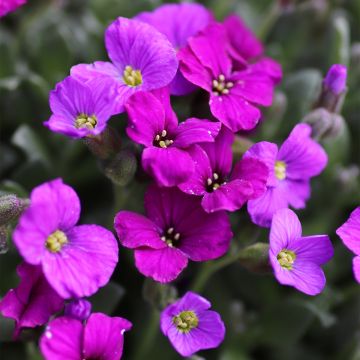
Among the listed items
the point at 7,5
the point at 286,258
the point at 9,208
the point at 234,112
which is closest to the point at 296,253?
the point at 286,258

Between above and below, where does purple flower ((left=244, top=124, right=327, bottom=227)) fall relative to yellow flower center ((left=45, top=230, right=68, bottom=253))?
below

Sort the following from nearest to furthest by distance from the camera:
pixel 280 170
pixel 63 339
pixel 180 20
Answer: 1. pixel 63 339
2. pixel 280 170
3. pixel 180 20

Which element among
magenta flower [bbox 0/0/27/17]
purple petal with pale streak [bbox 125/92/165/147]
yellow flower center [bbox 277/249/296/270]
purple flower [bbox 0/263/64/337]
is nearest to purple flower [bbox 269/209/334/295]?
yellow flower center [bbox 277/249/296/270]

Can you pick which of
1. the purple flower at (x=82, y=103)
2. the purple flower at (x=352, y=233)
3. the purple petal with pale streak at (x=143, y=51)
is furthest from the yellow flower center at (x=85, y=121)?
the purple flower at (x=352, y=233)

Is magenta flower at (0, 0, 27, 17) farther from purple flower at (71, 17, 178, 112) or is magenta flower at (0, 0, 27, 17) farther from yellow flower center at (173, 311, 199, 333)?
yellow flower center at (173, 311, 199, 333)

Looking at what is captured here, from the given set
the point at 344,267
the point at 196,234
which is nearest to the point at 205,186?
the point at 196,234

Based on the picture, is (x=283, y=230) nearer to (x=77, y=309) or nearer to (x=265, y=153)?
(x=265, y=153)
